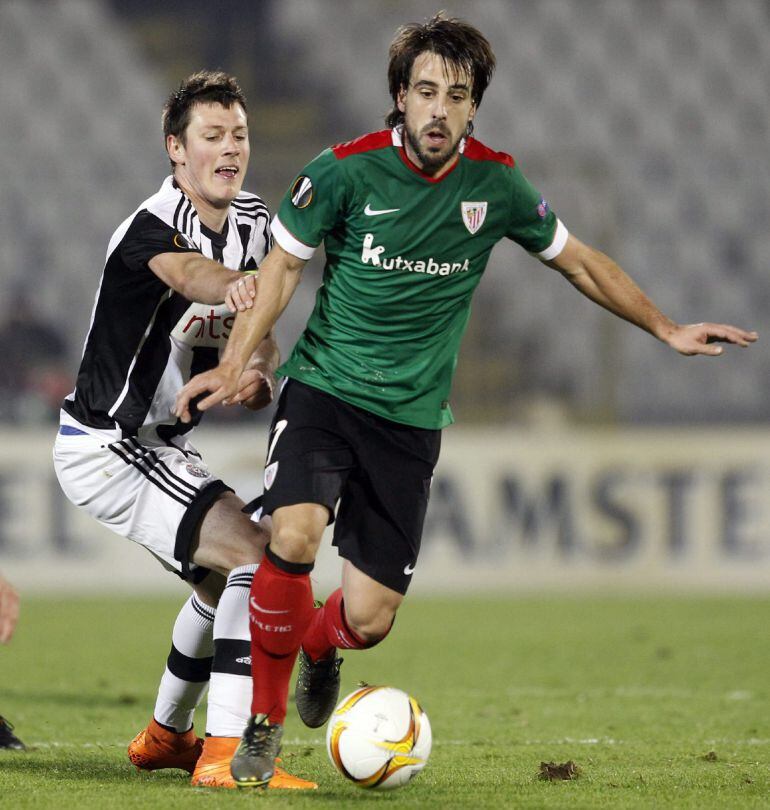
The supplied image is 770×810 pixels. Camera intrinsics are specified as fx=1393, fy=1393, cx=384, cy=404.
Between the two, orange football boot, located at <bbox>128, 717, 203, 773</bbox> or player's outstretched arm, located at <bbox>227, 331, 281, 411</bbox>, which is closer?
player's outstretched arm, located at <bbox>227, 331, 281, 411</bbox>

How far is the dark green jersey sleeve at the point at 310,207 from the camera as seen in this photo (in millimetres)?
3719

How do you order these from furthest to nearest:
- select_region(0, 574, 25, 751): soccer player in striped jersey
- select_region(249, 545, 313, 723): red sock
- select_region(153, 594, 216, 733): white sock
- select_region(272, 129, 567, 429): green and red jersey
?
1. select_region(153, 594, 216, 733): white sock
2. select_region(272, 129, 567, 429): green and red jersey
3. select_region(249, 545, 313, 723): red sock
4. select_region(0, 574, 25, 751): soccer player in striped jersey

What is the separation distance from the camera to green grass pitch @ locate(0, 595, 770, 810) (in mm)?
3668

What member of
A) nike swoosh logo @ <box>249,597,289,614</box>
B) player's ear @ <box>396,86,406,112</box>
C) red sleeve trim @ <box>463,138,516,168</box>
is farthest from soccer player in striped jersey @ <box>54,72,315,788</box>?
red sleeve trim @ <box>463,138,516,168</box>

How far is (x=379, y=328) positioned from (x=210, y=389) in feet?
1.80

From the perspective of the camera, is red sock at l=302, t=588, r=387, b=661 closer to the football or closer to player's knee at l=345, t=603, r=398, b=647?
player's knee at l=345, t=603, r=398, b=647

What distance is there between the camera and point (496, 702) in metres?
5.82

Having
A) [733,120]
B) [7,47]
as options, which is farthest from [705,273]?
[7,47]

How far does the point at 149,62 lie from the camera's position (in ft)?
46.2

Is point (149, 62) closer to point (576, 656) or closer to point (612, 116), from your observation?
point (612, 116)

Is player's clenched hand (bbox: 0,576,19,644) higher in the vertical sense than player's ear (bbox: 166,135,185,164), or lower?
lower

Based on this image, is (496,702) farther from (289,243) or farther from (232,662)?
(289,243)

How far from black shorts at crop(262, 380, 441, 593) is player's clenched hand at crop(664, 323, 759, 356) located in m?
0.74

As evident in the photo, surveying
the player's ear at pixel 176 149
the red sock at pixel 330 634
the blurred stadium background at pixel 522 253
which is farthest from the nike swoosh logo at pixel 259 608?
the blurred stadium background at pixel 522 253
